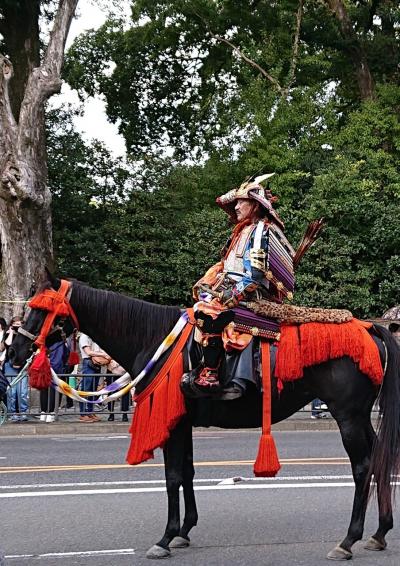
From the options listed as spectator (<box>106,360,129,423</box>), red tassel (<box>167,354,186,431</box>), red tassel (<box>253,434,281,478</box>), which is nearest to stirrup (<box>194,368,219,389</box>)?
red tassel (<box>167,354,186,431</box>)

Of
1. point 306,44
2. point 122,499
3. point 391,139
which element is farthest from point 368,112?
point 122,499

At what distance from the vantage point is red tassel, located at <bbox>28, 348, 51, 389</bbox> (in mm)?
6695

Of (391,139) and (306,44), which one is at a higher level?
(306,44)

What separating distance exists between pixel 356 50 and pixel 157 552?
25865mm

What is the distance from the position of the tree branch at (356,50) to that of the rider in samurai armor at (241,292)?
2378cm

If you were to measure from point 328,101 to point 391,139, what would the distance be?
237 cm

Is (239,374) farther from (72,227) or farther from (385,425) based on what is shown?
(72,227)

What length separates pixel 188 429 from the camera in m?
6.90

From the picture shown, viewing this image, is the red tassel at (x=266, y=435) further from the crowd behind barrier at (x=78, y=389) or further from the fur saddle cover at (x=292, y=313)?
the crowd behind barrier at (x=78, y=389)

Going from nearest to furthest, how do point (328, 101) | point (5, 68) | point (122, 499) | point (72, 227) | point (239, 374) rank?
point (239, 374) < point (122, 499) < point (5, 68) < point (72, 227) < point (328, 101)

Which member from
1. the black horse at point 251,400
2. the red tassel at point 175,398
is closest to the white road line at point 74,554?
the black horse at point 251,400

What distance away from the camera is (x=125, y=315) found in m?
7.01

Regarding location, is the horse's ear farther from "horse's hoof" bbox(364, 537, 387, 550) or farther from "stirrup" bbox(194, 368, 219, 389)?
"horse's hoof" bbox(364, 537, 387, 550)

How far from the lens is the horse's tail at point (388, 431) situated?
22.2ft
